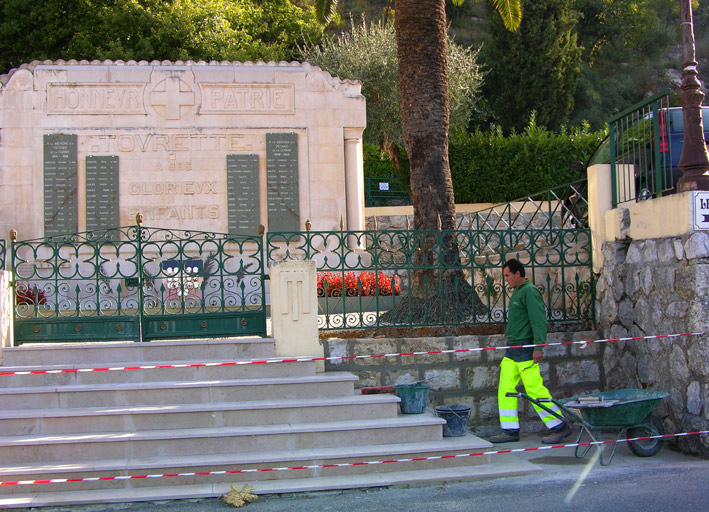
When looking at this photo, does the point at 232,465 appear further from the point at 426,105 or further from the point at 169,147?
the point at 169,147

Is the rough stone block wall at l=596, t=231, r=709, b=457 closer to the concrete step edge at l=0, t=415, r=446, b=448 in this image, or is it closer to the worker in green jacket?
the worker in green jacket

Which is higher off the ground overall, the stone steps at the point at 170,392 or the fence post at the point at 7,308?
the fence post at the point at 7,308

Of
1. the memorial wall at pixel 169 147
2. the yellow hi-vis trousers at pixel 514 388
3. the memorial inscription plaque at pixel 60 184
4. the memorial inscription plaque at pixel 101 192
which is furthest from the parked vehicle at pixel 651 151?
the memorial inscription plaque at pixel 60 184

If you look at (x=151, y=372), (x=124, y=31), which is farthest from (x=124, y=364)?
(x=124, y=31)

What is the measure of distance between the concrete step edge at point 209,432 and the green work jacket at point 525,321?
1.12m

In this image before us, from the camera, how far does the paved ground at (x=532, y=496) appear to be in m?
5.21

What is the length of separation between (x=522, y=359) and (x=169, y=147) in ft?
31.4

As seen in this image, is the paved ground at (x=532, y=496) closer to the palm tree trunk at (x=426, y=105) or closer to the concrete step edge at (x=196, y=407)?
the concrete step edge at (x=196, y=407)

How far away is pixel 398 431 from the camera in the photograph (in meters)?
6.50

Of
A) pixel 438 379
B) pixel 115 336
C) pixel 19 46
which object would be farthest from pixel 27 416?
pixel 19 46

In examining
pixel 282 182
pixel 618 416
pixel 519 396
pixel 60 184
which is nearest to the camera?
pixel 618 416

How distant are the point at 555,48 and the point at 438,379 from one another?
21909 mm

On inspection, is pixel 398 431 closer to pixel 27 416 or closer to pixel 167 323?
pixel 167 323

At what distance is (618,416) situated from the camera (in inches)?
250
